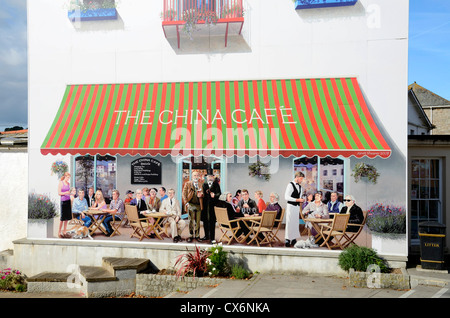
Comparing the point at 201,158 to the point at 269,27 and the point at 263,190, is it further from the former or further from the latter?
the point at 269,27

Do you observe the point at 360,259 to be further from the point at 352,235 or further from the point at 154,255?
the point at 154,255

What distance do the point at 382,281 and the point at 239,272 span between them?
340 cm

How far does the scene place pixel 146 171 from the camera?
38.6ft

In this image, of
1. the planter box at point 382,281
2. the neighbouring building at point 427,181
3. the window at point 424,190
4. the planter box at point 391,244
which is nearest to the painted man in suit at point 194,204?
the planter box at point 382,281

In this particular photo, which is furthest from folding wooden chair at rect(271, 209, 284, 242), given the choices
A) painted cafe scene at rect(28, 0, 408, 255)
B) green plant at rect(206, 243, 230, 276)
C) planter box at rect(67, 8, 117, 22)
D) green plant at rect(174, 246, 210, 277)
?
planter box at rect(67, 8, 117, 22)

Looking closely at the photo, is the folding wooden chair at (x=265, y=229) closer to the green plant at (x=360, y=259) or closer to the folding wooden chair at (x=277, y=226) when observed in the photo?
the folding wooden chair at (x=277, y=226)

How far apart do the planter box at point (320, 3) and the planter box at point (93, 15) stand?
531 centimetres

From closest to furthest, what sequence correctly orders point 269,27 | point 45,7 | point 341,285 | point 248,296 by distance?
1. point 248,296
2. point 341,285
3. point 269,27
4. point 45,7

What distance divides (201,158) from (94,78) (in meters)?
4.04

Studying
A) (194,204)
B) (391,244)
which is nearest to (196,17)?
(194,204)

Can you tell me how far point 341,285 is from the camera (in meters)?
9.67

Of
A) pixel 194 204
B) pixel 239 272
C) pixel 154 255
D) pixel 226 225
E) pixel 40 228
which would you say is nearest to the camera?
pixel 239 272

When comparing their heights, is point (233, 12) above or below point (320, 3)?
below
